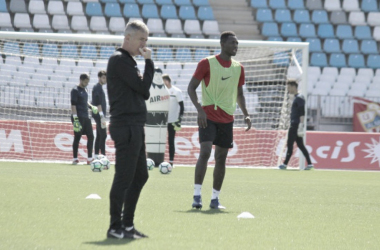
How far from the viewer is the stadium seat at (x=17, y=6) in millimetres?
24562

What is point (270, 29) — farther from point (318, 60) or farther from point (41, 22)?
point (41, 22)

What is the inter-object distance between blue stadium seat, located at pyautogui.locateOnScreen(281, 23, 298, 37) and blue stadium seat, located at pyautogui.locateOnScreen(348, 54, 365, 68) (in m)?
2.21

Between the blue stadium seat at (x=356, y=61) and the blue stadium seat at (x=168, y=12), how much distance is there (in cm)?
658

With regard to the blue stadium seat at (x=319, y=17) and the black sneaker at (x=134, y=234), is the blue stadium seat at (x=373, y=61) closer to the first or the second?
the blue stadium seat at (x=319, y=17)

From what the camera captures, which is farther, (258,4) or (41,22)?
(258,4)

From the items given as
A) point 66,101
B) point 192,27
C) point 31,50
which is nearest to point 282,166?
point 66,101

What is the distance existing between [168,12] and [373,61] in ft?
25.4

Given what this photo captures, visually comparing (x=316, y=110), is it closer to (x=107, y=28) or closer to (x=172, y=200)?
(x=107, y=28)

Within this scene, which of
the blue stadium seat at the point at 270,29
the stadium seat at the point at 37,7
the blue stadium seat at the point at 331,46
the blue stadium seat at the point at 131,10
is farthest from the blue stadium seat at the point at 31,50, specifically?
the blue stadium seat at the point at 331,46

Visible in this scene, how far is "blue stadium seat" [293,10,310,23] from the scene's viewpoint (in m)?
26.9

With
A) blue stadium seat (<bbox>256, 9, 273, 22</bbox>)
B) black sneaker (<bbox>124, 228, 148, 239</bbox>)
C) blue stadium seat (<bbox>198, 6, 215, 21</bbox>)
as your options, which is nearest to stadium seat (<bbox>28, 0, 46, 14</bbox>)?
blue stadium seat (<bbox>198, 6, 215, 21</bbox>)

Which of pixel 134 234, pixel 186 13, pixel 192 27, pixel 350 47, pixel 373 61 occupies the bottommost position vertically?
pixel 134 234

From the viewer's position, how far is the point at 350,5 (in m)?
28.1

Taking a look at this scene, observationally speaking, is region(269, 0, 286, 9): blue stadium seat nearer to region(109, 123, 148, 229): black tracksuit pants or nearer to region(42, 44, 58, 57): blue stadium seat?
region(42, 44, 58, 57): blue stadium seat
